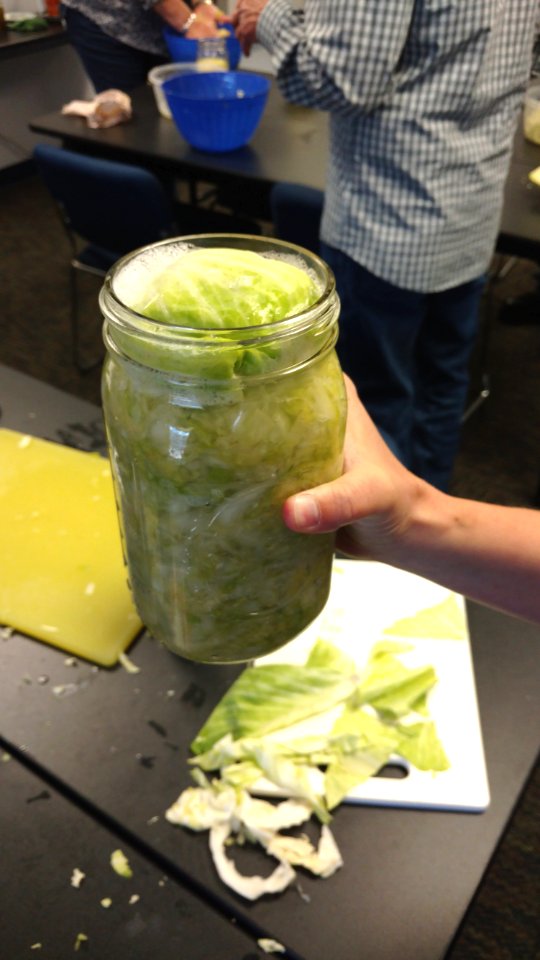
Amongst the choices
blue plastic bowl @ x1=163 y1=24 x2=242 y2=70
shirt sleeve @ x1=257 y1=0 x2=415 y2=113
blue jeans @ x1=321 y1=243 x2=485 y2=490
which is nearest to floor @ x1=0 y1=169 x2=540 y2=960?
blue jeans @ x1=321 y1=243 x2=485 y2=490

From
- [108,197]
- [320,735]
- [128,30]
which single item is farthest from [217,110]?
[320,735]

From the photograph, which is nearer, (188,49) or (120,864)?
(120,864)

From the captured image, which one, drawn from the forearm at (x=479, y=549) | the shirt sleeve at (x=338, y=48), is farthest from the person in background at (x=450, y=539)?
the shirt sleeve at (x=338, y=48)

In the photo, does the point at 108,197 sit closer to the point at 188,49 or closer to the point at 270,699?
the point at 188,49

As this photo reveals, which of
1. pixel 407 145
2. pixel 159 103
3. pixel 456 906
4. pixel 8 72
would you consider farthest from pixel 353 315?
pixel 8 72

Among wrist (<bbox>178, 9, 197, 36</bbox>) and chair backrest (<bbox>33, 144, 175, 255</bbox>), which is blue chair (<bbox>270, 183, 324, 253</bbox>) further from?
wrist (<bbox>178, 9, 197, 36</bbox>)

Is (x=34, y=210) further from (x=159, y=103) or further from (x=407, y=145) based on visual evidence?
(x=407, y=145)
